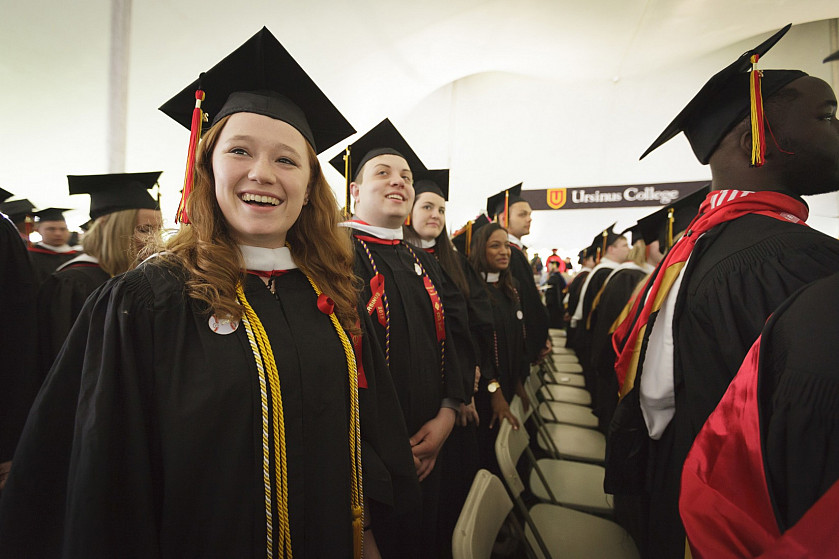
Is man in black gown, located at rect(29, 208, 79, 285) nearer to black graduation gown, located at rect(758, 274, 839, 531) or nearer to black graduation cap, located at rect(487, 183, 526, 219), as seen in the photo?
black graduation cap, located at rect(487, 183, 526, 219)

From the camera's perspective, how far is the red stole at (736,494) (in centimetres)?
50

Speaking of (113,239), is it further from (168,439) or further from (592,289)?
(592,289)

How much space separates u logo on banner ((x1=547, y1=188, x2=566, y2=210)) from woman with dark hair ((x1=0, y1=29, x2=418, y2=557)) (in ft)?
36.5

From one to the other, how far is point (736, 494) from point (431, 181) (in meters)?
2.53

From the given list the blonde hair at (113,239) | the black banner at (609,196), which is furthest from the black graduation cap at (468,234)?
the black banner at (609,196)

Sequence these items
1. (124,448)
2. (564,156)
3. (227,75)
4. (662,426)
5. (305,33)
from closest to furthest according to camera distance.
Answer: (124,448) → (227,75) → (662,426) → (305,33) → (564,156)

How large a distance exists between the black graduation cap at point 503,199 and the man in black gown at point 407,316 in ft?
8.02

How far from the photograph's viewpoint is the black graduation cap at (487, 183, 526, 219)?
4.28m

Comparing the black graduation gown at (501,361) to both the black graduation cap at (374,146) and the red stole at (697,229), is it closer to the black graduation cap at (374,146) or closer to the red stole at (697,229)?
the red stole at (697,229)

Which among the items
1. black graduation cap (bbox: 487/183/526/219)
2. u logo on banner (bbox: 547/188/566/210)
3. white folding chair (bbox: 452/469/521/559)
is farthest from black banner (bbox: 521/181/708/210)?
white folding chair (bbox: 452/469/521/559)

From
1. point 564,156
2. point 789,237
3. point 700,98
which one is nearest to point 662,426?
point 789,237

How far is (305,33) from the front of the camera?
17.5 ft

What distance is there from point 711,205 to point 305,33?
586 centimetres

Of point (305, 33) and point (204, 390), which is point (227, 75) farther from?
point (305, 33)
